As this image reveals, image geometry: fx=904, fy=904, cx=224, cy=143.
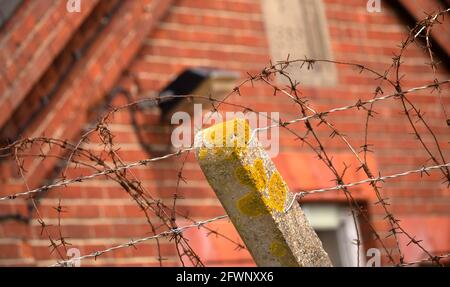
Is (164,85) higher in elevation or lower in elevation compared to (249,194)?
higher

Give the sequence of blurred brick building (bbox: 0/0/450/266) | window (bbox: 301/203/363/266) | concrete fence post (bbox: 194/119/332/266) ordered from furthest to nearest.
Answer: window (bbox: 301/203/363/266) < blurred brick building (bbox: 0/0/450/266) < concrete fence post (bbox: 194/119/332/266)

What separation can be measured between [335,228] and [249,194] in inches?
153

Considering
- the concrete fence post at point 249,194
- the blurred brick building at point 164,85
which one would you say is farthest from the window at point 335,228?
the concrete fence post at point 249,194

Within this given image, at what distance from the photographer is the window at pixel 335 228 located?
639cm

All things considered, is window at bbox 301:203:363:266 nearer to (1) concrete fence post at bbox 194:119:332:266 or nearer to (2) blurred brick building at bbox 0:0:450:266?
(2) blurred brick building at bbox 0:0:450:266

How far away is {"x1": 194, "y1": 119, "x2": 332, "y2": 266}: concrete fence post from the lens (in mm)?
2734

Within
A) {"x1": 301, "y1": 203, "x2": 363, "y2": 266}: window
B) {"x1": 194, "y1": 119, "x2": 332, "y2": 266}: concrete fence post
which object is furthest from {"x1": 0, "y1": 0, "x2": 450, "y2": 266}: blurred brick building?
{"x1": 194, "y1": 119, "x2": 332, "y2": 266}: concrete fence post

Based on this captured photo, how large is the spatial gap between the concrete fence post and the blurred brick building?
2333mm

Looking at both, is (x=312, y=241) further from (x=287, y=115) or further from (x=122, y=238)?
(x=287, y=115)

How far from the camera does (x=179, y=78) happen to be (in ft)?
18.5

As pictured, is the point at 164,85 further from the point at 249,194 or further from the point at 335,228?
the point at 249,194

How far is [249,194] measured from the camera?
8.98ft

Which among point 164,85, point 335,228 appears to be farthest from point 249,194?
point 335,228
